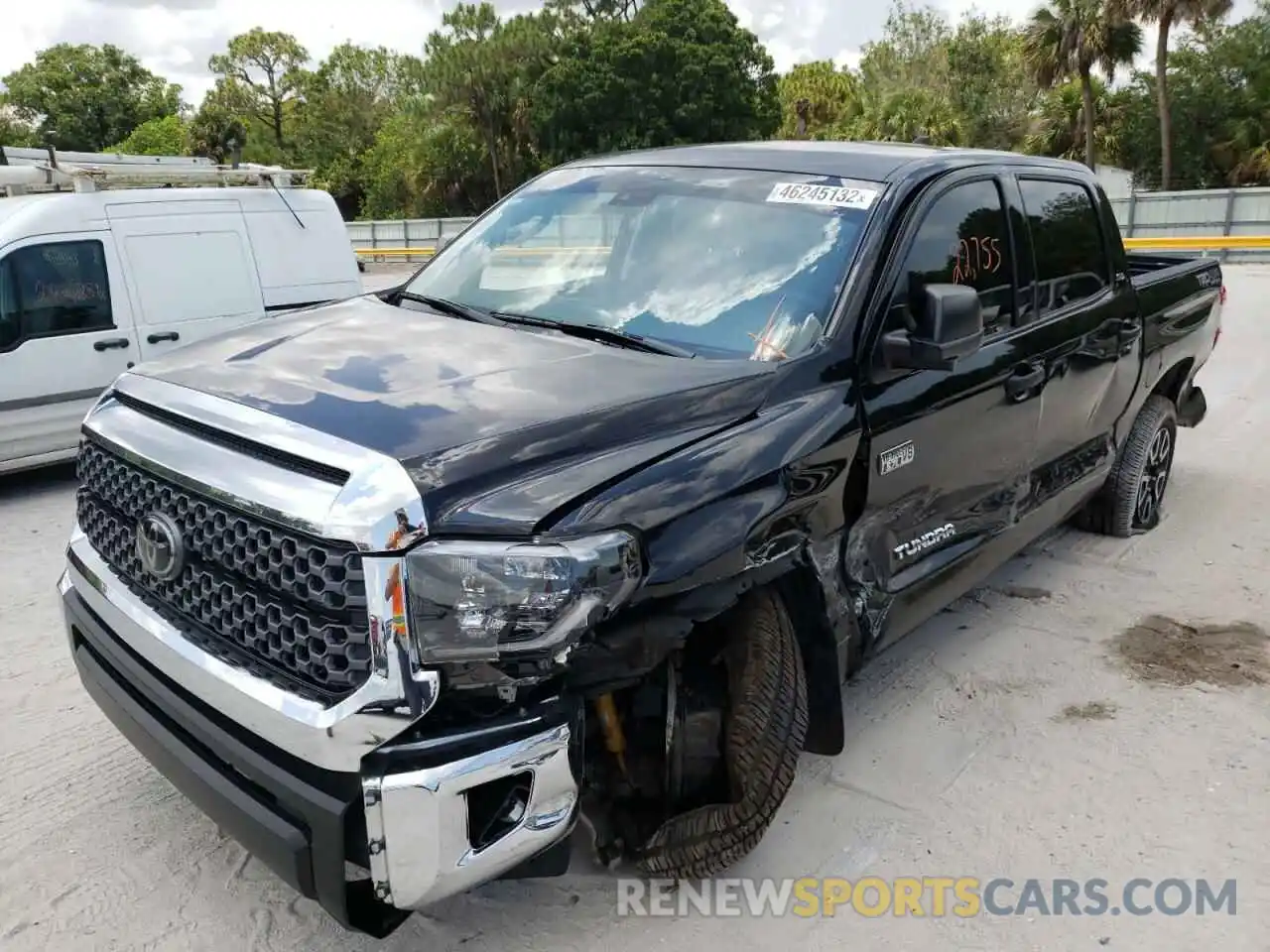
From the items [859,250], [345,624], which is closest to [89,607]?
[345,624]

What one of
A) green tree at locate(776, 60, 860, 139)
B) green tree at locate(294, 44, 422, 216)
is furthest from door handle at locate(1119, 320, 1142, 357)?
green tree at locate(294, 44, 422, 216)

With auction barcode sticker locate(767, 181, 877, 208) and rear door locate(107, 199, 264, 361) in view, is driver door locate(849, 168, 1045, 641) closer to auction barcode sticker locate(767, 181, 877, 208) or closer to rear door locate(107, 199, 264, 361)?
auction barcode sticker locate(767, 181, 877, 208)

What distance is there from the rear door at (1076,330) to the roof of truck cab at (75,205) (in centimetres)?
565

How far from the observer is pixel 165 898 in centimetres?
275

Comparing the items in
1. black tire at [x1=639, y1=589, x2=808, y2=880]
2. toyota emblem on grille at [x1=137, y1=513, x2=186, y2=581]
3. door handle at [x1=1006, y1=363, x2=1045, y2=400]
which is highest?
door handle at [x1=1006, y1=363, x2=1045, y2=400]

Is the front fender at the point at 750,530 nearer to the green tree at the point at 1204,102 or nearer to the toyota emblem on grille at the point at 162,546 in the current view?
the toyota emblem on grille at the point at 162,546

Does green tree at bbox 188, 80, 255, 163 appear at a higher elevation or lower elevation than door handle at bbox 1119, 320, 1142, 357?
higher

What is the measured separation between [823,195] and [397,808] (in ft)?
7.56

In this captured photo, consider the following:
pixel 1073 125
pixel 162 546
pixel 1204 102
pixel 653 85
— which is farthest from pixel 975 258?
pixel 1204 102

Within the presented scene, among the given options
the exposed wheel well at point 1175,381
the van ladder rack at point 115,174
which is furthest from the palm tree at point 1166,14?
the van ladder rack at point 115,174

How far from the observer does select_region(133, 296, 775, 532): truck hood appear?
7.13ft

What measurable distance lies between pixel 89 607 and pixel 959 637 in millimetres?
3258

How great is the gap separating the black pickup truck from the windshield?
1 cm

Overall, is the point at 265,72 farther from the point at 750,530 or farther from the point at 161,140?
the point at 750,530
